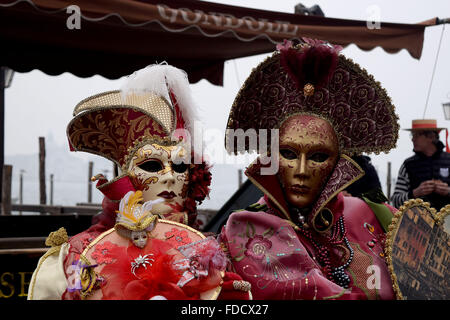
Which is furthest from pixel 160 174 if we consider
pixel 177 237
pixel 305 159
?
pixel 305 159

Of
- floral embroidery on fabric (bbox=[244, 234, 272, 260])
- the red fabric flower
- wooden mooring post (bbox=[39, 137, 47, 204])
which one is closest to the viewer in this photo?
the red fabric flower

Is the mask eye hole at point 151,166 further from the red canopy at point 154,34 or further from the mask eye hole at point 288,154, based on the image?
the red canopy at point 154,34

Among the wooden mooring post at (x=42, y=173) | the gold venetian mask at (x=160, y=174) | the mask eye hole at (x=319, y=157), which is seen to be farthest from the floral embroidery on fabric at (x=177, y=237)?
the wooden mooring post at (x=42, y=173)

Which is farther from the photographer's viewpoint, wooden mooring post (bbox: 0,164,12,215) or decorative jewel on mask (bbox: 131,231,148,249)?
wooden mooring post (bbox: 0,164,12,215)

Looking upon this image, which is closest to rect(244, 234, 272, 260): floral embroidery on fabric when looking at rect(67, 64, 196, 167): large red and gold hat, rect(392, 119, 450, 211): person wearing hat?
rect(67, 64, 196, 167): large red and gold hat

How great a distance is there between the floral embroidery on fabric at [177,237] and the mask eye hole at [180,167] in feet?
1.44

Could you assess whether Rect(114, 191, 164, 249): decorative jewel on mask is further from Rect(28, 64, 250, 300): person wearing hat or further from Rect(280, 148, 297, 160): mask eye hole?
Rect(280, 148, 297, 160): mask eye hole

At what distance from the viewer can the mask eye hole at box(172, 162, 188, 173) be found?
234 cm

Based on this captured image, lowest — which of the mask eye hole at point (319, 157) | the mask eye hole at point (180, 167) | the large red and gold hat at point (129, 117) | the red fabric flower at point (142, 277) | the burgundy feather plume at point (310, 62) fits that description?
the red fabric flower at point (142, 277)

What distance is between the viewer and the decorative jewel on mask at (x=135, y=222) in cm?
185

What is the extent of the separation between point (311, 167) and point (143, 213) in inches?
28.0

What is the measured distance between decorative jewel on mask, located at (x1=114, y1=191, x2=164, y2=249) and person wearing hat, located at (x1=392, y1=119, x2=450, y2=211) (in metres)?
2.46

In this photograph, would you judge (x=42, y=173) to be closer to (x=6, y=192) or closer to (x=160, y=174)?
(x=6, y=192)

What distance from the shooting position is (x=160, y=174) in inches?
89.4
